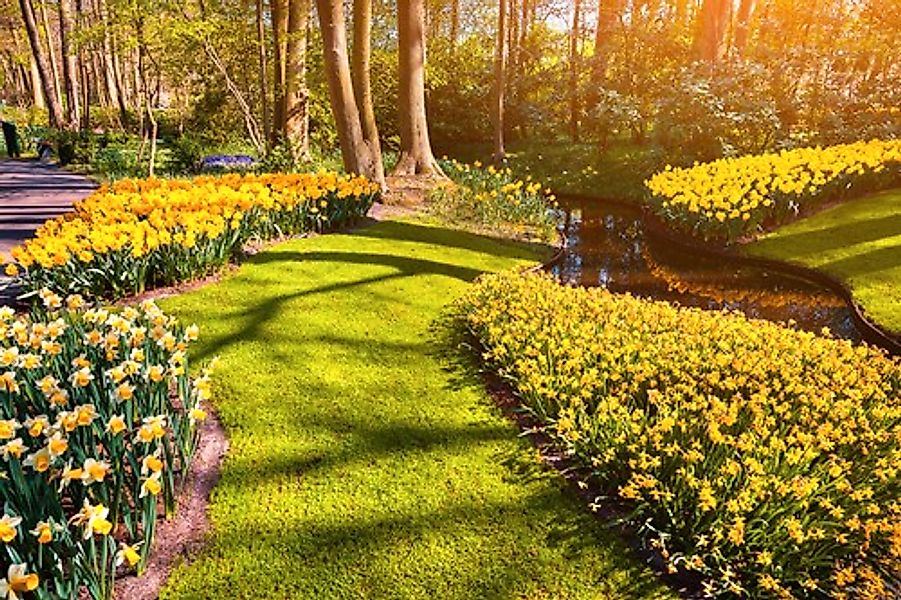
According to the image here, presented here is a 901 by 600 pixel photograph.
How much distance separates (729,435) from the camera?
3.52m

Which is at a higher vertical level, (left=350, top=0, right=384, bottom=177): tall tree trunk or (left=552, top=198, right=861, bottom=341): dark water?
(left=350, top=0, right=384, bottom=177): tall tree trunk

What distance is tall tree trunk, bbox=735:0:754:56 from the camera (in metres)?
19.4

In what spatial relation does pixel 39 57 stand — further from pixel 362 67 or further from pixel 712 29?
pixel 712 29

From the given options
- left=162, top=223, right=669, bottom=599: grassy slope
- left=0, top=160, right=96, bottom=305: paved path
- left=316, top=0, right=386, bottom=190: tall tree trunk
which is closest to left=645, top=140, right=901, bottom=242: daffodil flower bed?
left=316, top=0, right=386, bottom=190: tall tree trunk

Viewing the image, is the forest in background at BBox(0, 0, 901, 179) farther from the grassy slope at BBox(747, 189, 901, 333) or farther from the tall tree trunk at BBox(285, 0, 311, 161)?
the grassy slope at BBox(747, 189, 901, 333)

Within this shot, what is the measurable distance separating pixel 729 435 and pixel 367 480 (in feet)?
7.09

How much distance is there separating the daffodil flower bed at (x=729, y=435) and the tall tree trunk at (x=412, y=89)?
25.6 feet

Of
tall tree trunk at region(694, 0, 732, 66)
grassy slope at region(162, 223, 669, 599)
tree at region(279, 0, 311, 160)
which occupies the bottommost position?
grassy slope at region(162, 223, 669, 599)

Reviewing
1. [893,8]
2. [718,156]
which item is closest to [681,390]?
[718,156]

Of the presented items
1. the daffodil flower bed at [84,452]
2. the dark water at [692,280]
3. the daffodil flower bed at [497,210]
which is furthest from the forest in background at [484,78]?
the daffodil flower bed at [84,452]

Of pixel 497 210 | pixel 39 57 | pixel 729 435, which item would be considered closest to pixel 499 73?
pixel 497 210

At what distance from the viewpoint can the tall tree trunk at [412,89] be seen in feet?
39.8

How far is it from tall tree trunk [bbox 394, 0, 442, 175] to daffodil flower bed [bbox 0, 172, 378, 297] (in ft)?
14.9

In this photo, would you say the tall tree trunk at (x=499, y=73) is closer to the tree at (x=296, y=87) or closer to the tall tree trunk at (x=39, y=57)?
the tree at (x=296, y=87)
